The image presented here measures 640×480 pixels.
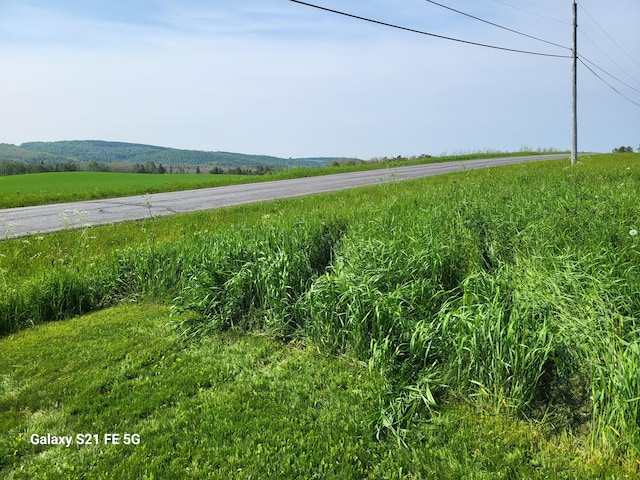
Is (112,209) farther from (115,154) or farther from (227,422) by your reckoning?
(115,154)

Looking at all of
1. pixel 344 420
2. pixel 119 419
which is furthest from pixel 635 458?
pixel 119 419

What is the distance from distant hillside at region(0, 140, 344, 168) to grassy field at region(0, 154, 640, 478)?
87.5 m

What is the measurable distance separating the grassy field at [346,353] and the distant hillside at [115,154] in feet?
287

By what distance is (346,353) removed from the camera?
409cm

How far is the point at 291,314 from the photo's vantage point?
15.4ft

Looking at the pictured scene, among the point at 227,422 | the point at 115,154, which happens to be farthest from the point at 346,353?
the point at 115,154

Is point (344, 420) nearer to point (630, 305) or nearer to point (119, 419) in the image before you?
point (119, 419)

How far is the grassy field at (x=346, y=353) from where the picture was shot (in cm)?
283

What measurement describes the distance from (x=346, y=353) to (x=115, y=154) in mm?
121667

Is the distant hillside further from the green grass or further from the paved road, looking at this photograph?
the green grass

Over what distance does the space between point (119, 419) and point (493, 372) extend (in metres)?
2.79

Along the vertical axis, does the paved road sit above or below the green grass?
above

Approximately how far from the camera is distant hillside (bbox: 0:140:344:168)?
96.8 m

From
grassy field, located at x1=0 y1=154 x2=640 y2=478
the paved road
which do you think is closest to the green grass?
grassy field, located at x1=0 y1=154 x2=640 y2=478
